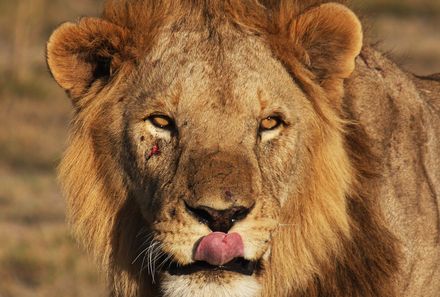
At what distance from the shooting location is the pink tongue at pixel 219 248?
154 inches

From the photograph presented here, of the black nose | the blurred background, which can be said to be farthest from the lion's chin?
the blurred background

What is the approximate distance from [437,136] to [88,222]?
1.52m

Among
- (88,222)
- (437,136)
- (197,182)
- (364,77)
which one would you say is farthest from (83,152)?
(437,136)

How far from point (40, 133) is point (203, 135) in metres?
10.2

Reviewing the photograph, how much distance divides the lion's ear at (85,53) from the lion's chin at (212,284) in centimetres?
90

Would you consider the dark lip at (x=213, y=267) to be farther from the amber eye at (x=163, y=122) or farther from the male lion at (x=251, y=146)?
the amber eye at (x=163, y=122)

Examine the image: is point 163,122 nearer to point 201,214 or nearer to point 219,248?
point 201,214

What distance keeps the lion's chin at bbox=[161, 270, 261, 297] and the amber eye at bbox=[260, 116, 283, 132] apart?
1.81 ft

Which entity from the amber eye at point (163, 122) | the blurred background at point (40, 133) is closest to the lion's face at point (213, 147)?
the amber eye at point (163, 122)

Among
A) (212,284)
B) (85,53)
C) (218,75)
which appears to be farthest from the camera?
(85,53)

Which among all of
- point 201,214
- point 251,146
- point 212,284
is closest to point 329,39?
point 251,146

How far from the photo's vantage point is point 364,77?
4.80 m

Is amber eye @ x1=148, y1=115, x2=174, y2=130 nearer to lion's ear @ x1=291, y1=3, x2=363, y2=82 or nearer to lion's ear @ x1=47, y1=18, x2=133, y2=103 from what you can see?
lion's ear @ x1=47, y1=18, x2=133, y2=103

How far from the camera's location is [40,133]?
14.2 meters
